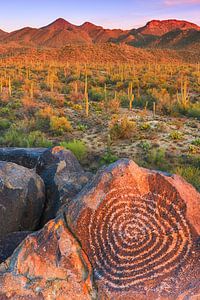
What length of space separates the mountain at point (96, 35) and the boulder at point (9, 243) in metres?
104

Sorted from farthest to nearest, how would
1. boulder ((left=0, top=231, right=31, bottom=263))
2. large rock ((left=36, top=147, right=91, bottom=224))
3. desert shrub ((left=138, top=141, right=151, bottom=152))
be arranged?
1. desert shrub ((left=138, top=141, right=151, bottom=152))
2. large rock ((left=36, top=147, right=91, bottom=224))
3. boulder ((left=0, top=231, right=31, bottom=263))

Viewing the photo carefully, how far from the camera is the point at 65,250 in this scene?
413cm

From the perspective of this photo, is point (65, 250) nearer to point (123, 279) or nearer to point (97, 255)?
point (97, 255)

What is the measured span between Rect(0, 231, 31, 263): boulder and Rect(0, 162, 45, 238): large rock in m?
0.39

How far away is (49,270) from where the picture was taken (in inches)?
159

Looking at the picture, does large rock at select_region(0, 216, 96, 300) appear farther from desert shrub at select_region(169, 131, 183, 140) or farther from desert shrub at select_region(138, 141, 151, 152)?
desert shrub at select_region(169, 131, 183, 140)

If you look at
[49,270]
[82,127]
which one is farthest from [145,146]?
[49,270]

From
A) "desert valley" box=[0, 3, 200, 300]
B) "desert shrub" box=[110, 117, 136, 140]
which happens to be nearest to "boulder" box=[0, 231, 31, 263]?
"desert valley" box=[0, 3, 200, 300]

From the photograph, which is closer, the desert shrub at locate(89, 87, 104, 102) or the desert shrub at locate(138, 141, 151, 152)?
the desert shrub at locate(138, 141, 151, 152)

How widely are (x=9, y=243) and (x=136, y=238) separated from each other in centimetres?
202

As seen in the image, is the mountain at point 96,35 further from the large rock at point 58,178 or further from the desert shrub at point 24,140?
the large rock at point 58,178

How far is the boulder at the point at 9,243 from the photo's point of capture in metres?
5.12

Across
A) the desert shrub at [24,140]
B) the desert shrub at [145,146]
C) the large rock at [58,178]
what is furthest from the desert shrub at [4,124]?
the large rock at [58,178]

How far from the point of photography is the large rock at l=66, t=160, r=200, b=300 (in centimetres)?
398
